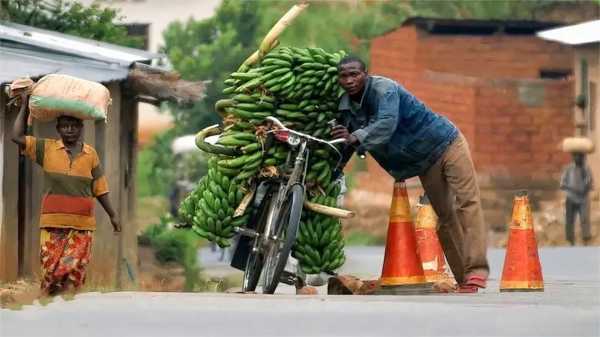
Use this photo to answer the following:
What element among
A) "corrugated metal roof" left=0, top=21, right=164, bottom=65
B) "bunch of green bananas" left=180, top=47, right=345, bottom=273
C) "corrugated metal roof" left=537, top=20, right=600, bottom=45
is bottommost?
"bunch of green bananas" left=180, top=47, right=345, bottom=273

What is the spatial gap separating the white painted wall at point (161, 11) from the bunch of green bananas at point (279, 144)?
45.9 meters

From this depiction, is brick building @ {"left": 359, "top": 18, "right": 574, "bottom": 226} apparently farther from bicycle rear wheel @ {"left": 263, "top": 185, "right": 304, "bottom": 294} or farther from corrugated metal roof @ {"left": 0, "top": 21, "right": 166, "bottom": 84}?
bicycle rear wheel @ {"left": 263, "top": 185, "right": 304, "bottom": 294}

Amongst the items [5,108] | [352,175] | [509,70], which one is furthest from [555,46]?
[5,108]

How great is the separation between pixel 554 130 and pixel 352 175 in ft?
22.8

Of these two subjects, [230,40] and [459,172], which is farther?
[230,40]

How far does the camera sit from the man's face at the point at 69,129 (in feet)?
41.7

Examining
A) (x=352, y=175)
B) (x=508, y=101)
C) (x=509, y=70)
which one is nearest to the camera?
(x=508, y=101)

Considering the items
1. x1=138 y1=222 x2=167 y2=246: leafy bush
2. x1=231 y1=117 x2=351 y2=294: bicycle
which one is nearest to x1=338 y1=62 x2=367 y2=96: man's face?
x1=231 y1=117 x2=351 y2=294: bicycle

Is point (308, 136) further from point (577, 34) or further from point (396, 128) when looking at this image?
point (577, 34)

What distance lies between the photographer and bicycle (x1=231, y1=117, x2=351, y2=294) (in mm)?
12766

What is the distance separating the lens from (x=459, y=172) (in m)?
13.3

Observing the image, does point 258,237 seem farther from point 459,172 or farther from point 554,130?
point 554,130

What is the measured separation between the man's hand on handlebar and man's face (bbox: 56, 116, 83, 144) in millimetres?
1704

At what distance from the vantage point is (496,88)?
39.4 metres
